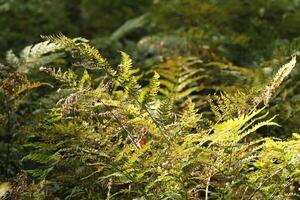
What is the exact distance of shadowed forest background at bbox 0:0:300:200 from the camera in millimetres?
1882

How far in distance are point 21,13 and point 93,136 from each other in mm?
3493

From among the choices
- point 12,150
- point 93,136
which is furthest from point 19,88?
point 93,136

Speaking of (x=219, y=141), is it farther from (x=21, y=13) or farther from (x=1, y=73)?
(x=21, y=13)

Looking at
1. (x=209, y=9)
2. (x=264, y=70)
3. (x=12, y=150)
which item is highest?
(x=209, y=9)

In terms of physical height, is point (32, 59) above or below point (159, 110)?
above

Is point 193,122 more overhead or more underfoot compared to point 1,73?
more underfoot

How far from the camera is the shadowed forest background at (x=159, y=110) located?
188 cm

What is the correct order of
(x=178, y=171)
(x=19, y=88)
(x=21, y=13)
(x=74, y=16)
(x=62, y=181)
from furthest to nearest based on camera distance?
(x=74, y=16) < (x=21, y=13) < (x=19, y=88) < (x=62, y=181) < (x=178, y=171)

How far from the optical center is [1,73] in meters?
2.51

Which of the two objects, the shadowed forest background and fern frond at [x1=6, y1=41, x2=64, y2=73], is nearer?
the shadowed forest background

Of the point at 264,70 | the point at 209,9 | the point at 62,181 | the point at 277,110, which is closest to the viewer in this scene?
the point at 62,181

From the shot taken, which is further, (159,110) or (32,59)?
(32,59)

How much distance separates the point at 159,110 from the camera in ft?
6.56

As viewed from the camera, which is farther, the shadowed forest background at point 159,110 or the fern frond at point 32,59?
the fern frond at point 32,59
